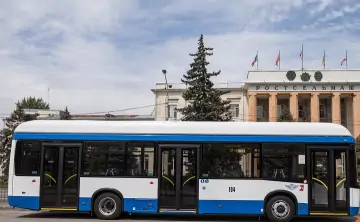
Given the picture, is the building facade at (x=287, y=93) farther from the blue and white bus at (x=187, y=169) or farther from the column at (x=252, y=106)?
the blue and white bus at (x=187, y=169)

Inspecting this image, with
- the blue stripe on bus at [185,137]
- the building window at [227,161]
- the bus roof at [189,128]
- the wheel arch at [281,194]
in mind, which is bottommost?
the wheel arch at [281,194]

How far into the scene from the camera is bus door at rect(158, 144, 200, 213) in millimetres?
13602

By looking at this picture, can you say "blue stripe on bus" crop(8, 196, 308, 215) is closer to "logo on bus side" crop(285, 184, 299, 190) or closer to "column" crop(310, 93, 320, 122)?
"logo on bus side" crop(285, 184, 299, 190)

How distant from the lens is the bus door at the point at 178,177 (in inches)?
535

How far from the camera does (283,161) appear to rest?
13688 mm

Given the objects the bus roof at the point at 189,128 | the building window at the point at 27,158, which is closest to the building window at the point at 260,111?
the bus roof at the point at 189,128

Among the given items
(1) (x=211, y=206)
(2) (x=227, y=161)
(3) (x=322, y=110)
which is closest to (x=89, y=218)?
(1) (x=211, y=206)

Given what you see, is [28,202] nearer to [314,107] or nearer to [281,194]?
[281,194]

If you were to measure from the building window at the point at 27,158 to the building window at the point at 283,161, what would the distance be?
291 inches

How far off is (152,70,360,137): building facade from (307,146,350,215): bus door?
131 feet

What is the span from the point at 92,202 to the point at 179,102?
41.5 m

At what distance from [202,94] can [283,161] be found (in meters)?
20.6

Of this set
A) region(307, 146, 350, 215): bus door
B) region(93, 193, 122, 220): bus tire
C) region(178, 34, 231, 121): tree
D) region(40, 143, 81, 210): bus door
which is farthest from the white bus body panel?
region(178, 34, 231, 121): tree

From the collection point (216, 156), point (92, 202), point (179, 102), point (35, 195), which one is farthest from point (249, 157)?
point (179, 102)
